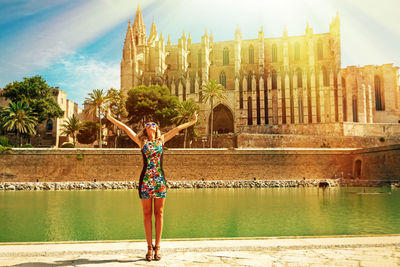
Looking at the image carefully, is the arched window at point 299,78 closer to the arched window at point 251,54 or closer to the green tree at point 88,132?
the arched window at point 251,54

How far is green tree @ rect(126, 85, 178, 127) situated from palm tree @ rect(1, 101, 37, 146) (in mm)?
Answer: 11345

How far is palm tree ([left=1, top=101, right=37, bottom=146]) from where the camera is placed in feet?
137

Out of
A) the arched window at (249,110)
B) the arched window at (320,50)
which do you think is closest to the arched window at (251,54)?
the arched window at (249,110)

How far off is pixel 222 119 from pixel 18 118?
2734 centimetres

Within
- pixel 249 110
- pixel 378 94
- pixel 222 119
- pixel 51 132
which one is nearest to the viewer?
pixel 51 132

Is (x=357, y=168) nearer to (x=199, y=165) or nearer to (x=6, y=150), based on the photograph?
(x=199, y=165)

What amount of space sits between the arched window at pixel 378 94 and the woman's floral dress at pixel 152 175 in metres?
57.5

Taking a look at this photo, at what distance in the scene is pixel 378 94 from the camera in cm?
5616

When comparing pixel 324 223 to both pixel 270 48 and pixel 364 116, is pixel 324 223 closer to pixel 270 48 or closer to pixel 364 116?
pixel 364 116

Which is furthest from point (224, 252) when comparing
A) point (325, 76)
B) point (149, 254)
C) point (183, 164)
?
point (325, 76)

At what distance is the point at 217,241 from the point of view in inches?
242

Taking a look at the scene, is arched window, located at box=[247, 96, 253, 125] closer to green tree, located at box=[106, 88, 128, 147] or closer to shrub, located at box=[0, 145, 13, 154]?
green tree, located at box=[106, 88, 128, 147]

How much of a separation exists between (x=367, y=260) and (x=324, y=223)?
753cm

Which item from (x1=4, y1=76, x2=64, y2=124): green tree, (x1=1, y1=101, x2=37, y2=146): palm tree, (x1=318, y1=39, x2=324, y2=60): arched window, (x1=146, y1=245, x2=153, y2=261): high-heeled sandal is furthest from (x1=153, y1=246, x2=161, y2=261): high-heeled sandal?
(x1=318, y1=39, x2=324, y2=60): arched window
